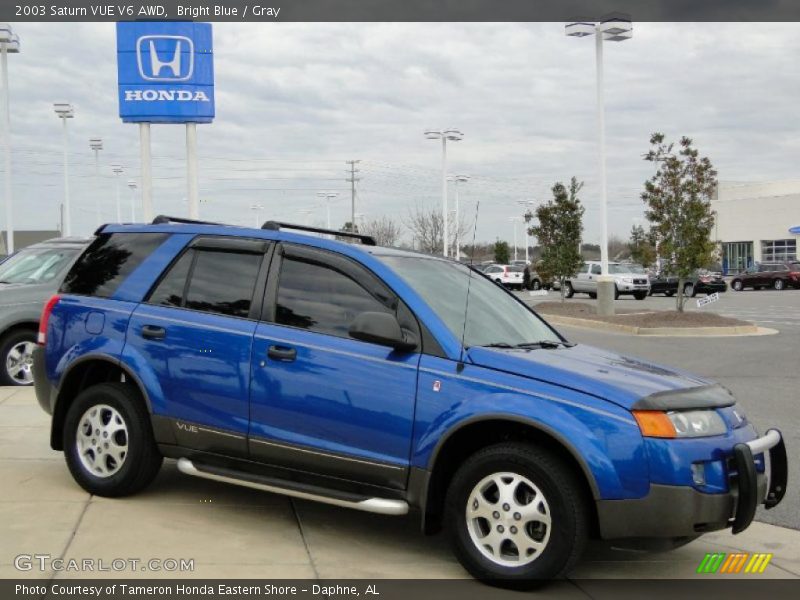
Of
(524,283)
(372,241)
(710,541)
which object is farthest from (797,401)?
(524,283)

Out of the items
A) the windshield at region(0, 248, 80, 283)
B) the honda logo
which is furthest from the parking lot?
the honda logo

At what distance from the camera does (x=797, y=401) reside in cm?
1101

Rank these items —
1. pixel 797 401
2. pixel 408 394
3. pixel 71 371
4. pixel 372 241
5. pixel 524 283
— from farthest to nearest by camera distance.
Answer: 1. pixel 524 283
2. pixel 797 401
3. pixel 372 241
4. pixel 71 371
5. pixel 408 394

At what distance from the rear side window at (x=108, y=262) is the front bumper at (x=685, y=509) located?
3526mm

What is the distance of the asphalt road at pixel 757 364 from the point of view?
795 centimetres

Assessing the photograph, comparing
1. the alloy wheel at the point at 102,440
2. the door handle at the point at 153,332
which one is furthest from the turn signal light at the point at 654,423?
the alloy wheel at the point at 102,440

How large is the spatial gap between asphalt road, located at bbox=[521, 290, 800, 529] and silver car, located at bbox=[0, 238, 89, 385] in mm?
7884

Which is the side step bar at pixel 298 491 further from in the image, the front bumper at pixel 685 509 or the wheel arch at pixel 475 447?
the front bumper at pixel 685 509

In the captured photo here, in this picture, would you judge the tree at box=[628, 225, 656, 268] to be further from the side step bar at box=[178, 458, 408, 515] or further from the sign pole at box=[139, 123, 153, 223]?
the side step bar at box=[178, 458, 408, 515]

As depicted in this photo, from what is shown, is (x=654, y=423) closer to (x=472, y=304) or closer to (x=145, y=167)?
(x=472, y=304)

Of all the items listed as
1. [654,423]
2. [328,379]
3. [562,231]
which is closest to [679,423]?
[654,423]

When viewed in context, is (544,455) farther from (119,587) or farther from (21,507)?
(21,507)

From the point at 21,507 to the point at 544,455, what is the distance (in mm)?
3344

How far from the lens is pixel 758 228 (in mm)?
79000
